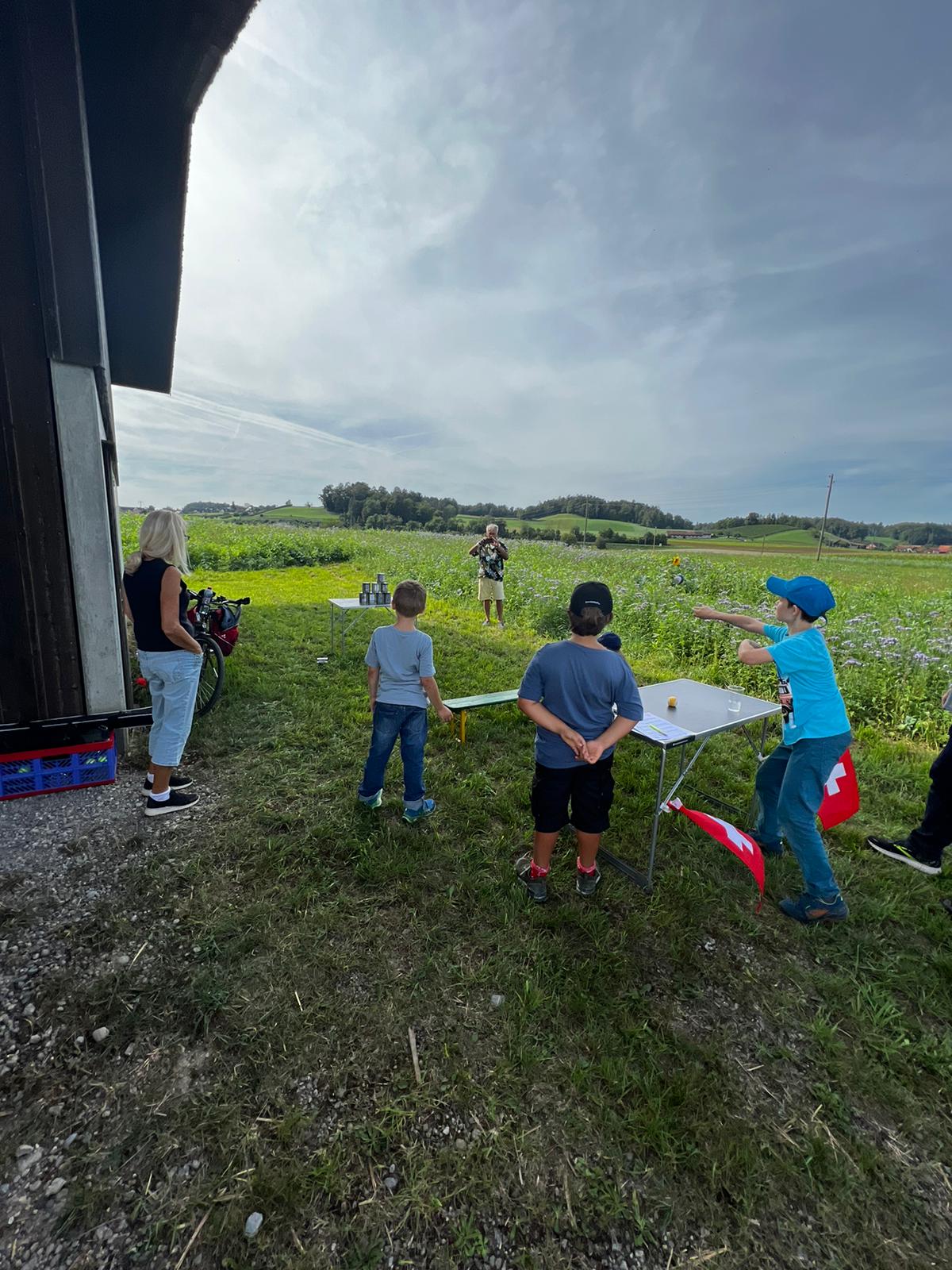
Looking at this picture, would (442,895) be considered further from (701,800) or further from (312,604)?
(312,604)

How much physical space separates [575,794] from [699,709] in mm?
1409

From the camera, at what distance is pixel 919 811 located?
4191 mm

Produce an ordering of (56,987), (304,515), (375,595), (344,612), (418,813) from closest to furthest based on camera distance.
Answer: (56,987), (418,813), (375,595), (344,612), (304,515)

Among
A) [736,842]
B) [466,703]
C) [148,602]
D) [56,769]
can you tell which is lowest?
[56,769]

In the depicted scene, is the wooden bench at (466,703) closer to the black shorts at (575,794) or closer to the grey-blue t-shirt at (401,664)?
the grey-blue t-shirt at (401,664)

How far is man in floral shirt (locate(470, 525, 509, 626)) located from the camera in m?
9.21

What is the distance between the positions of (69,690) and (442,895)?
2987mm

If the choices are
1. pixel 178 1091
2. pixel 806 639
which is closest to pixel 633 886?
pixel 806 639

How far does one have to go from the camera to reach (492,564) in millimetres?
9266

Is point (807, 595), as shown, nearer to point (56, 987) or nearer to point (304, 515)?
point (56, 987)

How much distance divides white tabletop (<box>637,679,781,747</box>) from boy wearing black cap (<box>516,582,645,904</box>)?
0.46 metres

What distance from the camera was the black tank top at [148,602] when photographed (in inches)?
132

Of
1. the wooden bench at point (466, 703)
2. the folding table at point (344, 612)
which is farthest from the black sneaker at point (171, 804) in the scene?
the folding table at point (344, 612)

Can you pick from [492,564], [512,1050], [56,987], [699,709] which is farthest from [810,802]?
[492,564]
